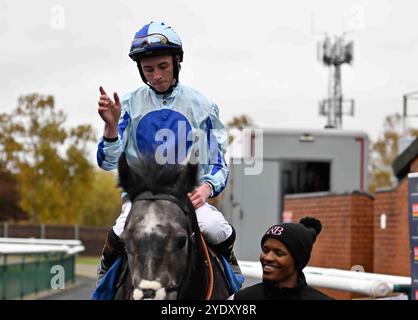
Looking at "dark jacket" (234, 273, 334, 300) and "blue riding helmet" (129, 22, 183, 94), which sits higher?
"blue riding helmet" (129, 22, 183, 94)

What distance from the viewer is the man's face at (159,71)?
386 cm

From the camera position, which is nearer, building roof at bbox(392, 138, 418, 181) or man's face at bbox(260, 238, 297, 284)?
man's face at bbox(260, 238, 297, 284)

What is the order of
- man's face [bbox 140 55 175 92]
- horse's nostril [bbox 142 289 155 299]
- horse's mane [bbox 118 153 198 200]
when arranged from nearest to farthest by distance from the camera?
horse's nostril [bbox 142 289 155 299]
horse's mane [bbox 118 153 198 200]
man's face [bbox 140 55 175 92]

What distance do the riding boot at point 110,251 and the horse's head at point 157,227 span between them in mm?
584

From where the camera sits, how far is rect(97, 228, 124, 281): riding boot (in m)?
4.02

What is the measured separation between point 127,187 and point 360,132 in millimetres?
14181

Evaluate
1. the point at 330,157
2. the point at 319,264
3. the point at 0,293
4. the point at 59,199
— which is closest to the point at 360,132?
the point at 330,157

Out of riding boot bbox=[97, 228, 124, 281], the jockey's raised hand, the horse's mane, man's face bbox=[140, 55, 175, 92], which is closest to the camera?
the horse's mane

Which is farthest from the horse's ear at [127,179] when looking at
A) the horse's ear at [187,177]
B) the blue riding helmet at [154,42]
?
the blue riding helmet at [154,42]

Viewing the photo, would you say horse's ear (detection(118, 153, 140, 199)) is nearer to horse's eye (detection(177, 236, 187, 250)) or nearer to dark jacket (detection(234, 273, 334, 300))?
horse's eye (detection(177, 236, 187, 250))

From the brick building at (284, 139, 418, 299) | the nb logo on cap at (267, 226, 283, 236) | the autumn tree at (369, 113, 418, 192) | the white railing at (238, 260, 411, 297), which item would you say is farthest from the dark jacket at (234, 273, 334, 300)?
the autumn tree at (369, 113, 418, 192)

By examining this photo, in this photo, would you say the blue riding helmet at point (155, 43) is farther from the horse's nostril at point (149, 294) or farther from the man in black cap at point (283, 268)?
the horse's nostril at point (149, 294)

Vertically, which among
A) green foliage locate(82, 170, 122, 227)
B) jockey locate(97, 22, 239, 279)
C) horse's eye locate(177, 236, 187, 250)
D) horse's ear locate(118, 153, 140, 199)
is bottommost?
green foliage locate(82, 170, 122, 227)

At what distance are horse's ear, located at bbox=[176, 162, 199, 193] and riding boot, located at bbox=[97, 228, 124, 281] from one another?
0.62m
